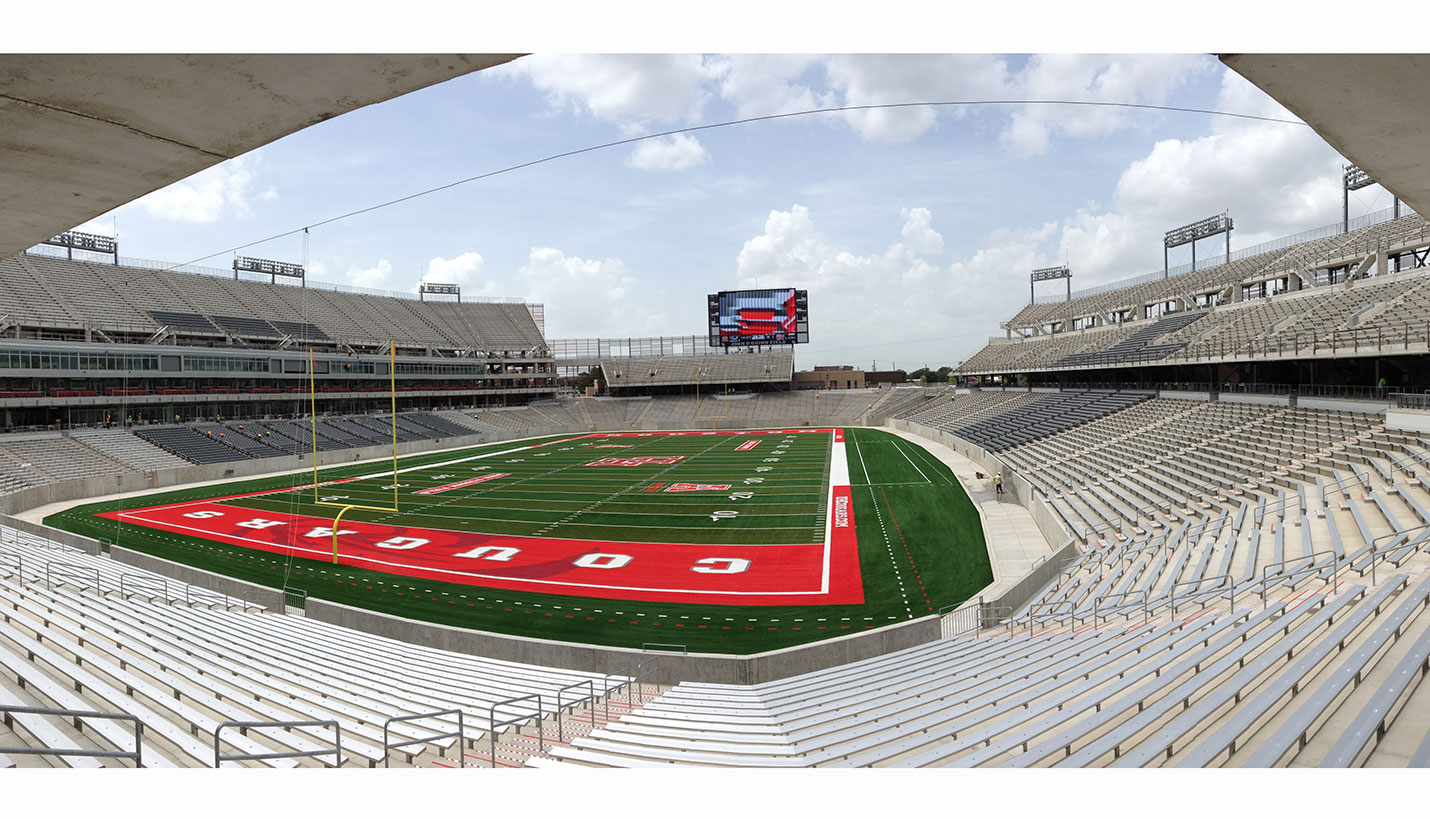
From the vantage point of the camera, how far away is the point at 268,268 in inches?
2429

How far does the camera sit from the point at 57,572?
1459cm

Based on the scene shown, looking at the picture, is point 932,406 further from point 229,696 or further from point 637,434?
point 229,696

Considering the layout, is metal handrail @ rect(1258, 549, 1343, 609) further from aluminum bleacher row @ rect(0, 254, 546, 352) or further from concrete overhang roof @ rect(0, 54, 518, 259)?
aluminum bleacher row @ rect(0, 254, 546, 352)

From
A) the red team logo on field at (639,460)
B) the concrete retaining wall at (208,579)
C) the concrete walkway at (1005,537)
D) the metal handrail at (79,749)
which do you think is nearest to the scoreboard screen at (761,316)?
the red team logo on field at (639,460)

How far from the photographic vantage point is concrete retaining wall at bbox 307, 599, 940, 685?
34.9 ft

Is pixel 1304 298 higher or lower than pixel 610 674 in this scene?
higher

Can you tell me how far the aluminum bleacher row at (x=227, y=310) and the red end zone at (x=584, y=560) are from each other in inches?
1060

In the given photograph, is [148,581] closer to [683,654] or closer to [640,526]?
[640,526]

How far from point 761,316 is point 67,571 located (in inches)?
2256

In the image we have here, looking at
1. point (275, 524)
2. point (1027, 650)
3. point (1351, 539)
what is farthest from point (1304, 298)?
point (275, 524)

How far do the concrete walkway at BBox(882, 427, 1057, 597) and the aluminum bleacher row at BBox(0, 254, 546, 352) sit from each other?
161ft

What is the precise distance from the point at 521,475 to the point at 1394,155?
35468 millimetres

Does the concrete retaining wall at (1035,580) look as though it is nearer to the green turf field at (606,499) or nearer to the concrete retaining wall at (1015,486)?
the concrete retaining wall at (1015,486)

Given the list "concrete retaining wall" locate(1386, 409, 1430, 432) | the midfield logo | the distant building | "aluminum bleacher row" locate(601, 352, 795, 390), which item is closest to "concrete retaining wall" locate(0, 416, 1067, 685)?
"concrete retaining wall" locate(1386, 409, 1430, 432)
